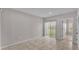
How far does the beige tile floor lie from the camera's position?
246cm

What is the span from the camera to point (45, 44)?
2527 millimetres

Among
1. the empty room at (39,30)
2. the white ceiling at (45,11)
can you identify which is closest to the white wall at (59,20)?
the empty room at (39,30)

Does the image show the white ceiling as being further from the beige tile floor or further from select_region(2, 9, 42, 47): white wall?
the beige tile floor

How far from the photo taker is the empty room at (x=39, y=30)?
2.44 metres

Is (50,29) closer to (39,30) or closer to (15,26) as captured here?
(39,30)

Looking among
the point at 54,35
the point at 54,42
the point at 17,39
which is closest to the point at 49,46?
the point at 54,42

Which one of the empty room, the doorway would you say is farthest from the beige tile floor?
the doorway

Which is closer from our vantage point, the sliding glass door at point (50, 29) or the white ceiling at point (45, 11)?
the white ceiling at point (45, 11)

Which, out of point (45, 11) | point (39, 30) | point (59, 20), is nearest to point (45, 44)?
point (39, 30)

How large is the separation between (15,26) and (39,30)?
733mm

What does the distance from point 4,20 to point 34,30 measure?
93 cm

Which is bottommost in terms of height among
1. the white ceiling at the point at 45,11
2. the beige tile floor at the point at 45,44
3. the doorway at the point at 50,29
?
the beige tile floor at the point at 45,44

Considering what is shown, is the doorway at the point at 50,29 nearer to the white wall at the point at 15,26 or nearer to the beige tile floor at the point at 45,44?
the beige tile floor at the point at 45,44
